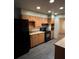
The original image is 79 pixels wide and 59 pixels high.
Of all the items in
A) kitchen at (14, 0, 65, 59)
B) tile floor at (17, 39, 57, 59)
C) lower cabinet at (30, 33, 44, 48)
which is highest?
kitchen at (14, 0, 65, 59)

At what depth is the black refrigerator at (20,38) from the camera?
4.48m

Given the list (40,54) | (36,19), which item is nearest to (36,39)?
(36,19)

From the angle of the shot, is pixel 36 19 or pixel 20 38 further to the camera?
pixel 36 19

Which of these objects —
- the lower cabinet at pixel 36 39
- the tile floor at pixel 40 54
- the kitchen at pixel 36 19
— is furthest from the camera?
the lower cabinet at pixel 36 39

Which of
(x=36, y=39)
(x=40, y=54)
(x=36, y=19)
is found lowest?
(x=40, y=54)

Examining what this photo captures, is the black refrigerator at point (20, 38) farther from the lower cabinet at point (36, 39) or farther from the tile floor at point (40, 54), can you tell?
the lower cabinet at point (36, 39)

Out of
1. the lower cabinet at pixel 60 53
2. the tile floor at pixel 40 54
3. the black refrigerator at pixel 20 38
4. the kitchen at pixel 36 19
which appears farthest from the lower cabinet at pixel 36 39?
the lower cabinet at pixel 60 53

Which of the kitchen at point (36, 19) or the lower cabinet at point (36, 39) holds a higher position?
the kitchen at point (36, 19)

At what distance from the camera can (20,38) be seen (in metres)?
4.70

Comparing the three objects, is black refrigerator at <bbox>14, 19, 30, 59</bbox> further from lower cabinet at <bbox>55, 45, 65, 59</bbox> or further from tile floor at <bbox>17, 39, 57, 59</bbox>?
lower cabinet at <bbox>55, 45, 65, 59</bbox>

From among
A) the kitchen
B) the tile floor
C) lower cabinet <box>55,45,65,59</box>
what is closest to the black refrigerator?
the kitchen

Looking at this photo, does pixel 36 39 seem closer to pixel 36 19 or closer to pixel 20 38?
pixel 36 19

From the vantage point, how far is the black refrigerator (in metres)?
4.48
